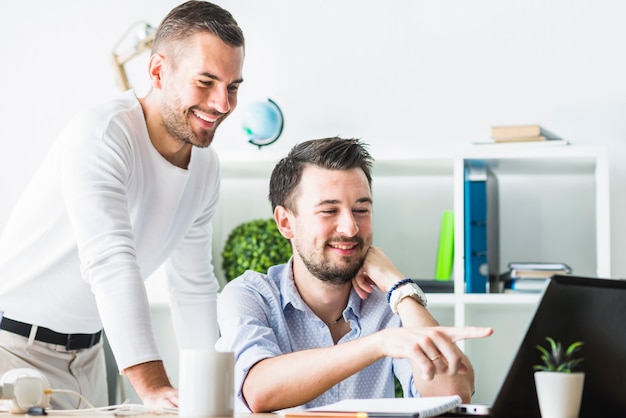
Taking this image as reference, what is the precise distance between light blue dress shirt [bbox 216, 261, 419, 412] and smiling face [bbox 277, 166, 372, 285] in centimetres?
8

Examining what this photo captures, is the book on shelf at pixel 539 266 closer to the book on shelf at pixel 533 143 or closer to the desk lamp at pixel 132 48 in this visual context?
the book on shelf at pixel 533 143

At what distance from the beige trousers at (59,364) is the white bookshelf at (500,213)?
0.85 meters

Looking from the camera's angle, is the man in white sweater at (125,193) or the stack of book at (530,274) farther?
the stack of book at (530,274)

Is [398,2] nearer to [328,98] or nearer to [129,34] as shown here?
[328,98]

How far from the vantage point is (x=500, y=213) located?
324 cm

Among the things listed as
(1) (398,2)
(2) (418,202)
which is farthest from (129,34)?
(2) (418,202)

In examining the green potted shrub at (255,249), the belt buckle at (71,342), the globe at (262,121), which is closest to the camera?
the belt buckle at (71,342)

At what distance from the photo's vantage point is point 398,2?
3352 mm

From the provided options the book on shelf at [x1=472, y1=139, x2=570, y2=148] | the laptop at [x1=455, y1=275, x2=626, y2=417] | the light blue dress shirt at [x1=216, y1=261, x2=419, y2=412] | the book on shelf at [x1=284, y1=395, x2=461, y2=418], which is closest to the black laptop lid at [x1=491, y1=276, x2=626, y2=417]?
the laptop at [x1=455, y1=275, x2=626, y2=417]

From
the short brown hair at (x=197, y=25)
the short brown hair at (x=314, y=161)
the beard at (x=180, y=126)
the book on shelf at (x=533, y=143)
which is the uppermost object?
the short brown hair at (x=197, y=25)

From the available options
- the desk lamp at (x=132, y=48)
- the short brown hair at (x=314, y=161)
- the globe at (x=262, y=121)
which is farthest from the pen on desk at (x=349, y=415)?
the desk lamp at (x=132, y=48)

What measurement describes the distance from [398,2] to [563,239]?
1.05 metres

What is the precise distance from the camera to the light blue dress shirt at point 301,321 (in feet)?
6.60

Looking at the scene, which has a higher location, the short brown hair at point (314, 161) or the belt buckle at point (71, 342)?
the short brown hair at point (314, 161)
